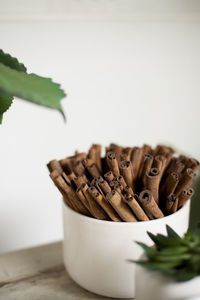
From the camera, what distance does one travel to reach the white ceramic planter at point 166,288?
394mm

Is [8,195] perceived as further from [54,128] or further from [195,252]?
[195,252]

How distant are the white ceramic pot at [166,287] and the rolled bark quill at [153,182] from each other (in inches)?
4.5

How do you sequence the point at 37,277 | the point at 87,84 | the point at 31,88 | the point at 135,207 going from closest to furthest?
the point at 31,88 < the point at 135,207 < the point at 37,277 < the point at 87,84

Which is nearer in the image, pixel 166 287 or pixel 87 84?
pixel 166 287

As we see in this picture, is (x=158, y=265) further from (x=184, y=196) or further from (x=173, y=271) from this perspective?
(x=184, y=196)

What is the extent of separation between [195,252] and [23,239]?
0.40 meters

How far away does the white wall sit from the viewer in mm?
641

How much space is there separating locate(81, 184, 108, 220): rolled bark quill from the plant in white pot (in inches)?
3.9

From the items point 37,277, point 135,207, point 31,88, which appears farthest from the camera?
point 37,277

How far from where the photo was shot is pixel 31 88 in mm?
345

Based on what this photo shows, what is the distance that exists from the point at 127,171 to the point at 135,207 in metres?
0.05

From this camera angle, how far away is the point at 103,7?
2.14 feet

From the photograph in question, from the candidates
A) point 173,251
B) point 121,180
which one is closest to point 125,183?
point 121,180

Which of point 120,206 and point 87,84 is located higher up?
point 87,84
